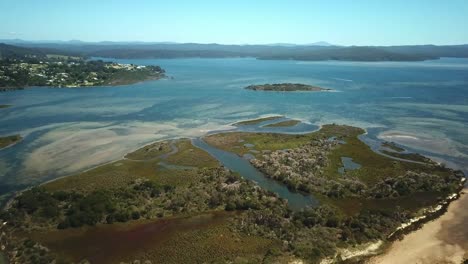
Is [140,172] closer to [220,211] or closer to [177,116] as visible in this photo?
[220,211]

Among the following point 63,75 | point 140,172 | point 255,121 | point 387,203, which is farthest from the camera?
point 63,75

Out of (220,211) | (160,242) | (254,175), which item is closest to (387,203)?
(254,175)

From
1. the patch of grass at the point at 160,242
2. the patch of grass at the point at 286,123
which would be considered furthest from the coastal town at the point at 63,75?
the patch of grass at the point at 160,242

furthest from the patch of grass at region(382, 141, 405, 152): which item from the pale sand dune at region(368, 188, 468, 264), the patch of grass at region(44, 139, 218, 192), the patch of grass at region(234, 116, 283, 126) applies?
the patch of grass at region(44, 139, 218, 192)

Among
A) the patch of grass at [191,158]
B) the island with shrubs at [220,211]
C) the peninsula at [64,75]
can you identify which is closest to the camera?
the island with shrubs at [220,211]

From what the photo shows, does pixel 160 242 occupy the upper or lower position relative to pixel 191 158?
lower

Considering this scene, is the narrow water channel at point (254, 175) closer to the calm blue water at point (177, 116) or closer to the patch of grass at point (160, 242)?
the patch of grass at point (160, 242)
